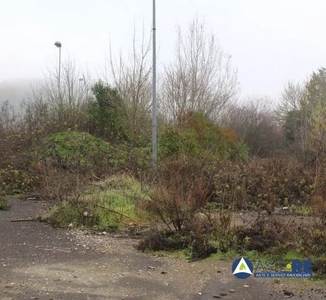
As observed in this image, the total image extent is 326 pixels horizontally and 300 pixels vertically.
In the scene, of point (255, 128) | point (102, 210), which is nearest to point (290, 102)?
point (255, 128)

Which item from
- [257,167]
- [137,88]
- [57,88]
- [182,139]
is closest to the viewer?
[257,167]

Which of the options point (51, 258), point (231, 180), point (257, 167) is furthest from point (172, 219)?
point (257, 167)

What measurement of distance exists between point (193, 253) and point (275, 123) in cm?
3223

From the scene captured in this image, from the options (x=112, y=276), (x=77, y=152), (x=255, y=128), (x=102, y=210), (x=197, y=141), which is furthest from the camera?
(x=255, y=128)

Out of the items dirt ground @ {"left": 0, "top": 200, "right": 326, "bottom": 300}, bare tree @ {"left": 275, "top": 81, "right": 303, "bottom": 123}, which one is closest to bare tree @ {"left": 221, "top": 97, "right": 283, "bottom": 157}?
bare tree @ {"left": 275, "top": 81, "right": 303, "bottom": 123}

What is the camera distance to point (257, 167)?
1155 cm

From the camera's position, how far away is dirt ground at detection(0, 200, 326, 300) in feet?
15.1

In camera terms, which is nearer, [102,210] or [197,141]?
[102,210]

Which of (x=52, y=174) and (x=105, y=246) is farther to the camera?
(x=52, y=174)

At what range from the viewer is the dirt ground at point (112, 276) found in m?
4.59

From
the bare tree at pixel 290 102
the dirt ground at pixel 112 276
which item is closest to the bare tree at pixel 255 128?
the bare tree at pixel 290 102

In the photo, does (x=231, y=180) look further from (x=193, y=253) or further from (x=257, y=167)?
(x=193, y=253)

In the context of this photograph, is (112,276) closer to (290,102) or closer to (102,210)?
(102,210)

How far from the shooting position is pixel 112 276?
5.24 metres
